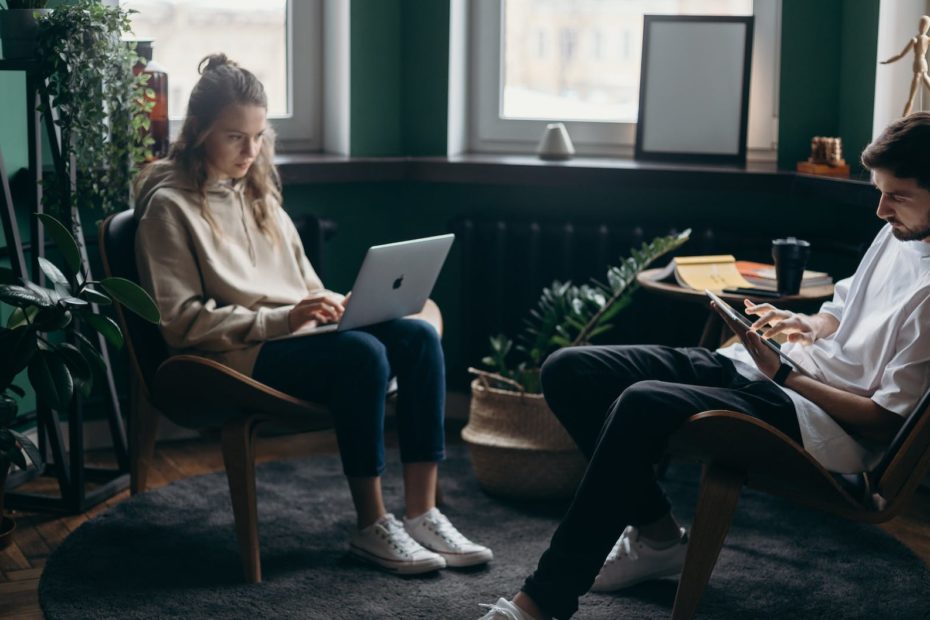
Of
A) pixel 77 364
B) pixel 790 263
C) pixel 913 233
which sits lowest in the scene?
pixel 77 364

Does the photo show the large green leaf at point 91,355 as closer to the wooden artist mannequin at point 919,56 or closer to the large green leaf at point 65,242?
the large green leaf at point 65,242

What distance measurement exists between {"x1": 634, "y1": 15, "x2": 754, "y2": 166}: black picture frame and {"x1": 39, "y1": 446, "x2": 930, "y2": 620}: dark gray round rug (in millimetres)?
1082

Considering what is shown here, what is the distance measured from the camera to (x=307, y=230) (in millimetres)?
3268

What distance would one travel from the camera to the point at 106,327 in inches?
97.6

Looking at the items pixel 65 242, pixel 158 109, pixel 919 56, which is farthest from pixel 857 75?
pixel 65 242

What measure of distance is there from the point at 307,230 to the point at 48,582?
4.07 ft

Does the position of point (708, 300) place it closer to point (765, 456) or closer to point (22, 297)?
point (765, 456)

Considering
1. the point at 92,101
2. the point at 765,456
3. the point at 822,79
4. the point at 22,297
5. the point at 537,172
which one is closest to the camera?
the point at 765,456

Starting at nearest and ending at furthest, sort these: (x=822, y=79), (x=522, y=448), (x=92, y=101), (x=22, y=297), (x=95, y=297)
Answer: (x=22, y=297) → (x=95, y=297) → (x=92, y=101) → (x=522, y=448) → (x=822, y=79)

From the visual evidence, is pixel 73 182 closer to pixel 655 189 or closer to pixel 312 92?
pixel 312 92

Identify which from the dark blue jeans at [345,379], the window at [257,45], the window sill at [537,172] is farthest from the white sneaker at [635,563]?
the window at [257,45]

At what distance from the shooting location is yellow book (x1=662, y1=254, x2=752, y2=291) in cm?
285

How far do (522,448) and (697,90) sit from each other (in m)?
1.30

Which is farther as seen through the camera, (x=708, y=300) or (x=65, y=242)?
(x=708, y=300)
